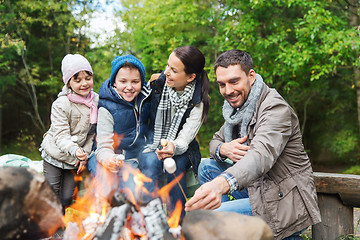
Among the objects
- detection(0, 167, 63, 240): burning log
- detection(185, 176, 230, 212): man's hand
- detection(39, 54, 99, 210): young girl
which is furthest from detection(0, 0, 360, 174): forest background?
detection(0, 167, 63, 240): burning log

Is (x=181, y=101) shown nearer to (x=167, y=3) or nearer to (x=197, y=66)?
(x=197, y=66)

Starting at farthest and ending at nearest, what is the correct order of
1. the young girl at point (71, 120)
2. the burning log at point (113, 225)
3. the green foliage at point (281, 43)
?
the green foliage at point (281, 43) < the young girl at point (71, 120) < the burning log at point (113, 225)

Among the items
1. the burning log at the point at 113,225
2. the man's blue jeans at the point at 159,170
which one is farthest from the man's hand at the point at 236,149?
the burning log at the point at 113,225

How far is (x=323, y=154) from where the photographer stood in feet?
40.3

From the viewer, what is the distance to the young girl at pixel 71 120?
10.3ft

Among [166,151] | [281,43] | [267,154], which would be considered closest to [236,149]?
[267,154]

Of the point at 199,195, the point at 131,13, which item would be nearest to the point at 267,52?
the point at 131,13

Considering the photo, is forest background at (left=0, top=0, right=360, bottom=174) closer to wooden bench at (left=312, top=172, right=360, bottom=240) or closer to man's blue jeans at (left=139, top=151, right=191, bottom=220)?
wooden bench at (left=312, top=172, right=360, bottom=240)

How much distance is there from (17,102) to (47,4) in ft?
15.4

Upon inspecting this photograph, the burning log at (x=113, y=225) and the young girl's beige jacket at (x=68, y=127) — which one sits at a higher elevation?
the young girl's beige jacket at (x=68, y=127)

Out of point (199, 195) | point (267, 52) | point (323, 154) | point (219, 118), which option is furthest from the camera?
point (323, 154)

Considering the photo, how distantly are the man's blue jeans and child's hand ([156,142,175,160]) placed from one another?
112 millimetres

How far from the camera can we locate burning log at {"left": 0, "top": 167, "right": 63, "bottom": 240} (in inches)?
64.6

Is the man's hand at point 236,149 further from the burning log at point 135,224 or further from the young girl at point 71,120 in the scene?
the young girl at point 71,120
